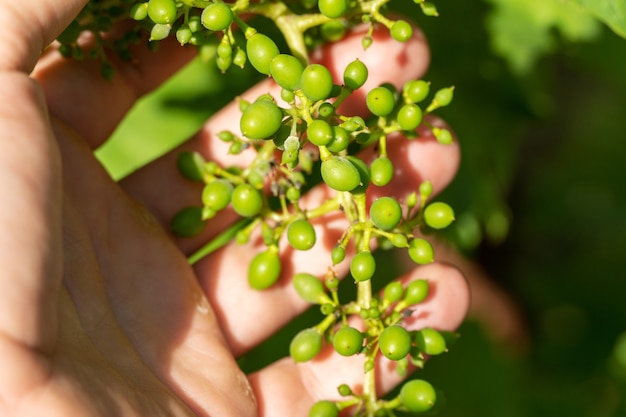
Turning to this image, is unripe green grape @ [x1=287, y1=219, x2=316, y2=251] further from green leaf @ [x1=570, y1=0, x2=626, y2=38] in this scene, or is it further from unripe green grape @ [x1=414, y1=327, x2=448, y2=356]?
green leaf @ [x1=570, y1=0, x2=626, y2=38]

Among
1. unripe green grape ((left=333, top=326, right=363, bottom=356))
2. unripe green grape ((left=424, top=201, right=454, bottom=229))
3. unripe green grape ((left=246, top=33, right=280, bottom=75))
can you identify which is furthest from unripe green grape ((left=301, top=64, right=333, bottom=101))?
unripe green grape ((left=333, top=326, right=363, bottom=356))

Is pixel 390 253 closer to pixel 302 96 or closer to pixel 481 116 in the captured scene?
pixel 481 116

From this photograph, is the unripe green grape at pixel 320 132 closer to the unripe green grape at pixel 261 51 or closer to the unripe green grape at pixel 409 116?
the unripe green grape at pixel 261 51

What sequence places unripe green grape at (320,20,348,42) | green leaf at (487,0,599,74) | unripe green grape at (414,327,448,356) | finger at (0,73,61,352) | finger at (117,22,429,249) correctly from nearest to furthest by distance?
1. finger at (0,73,61,352)
2. unripe green grape at (414,327,448,356)
3. unripe green grape at (320,20,348,42)
4. finger at (117,22,429,249)
5. green leaf at (487,0,599,74)

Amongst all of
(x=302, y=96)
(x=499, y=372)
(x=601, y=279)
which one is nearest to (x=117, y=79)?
(x=302, y=96)

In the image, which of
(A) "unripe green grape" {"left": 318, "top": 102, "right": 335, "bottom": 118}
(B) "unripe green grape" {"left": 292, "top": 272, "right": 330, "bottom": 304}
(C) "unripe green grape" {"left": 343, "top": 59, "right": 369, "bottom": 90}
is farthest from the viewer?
(B) "unripe green grape" {"left": 292, "top": 272, "right": 330, "bottom": 304}

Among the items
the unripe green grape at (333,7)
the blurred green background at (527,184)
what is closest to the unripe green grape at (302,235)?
the unripe green grape at (333,7)

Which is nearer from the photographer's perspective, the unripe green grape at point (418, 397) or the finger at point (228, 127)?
the unripe green grape at point (418, 397)
